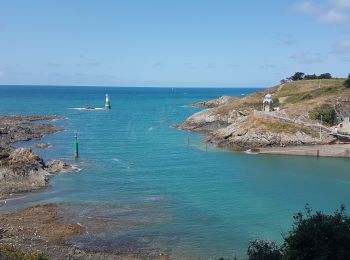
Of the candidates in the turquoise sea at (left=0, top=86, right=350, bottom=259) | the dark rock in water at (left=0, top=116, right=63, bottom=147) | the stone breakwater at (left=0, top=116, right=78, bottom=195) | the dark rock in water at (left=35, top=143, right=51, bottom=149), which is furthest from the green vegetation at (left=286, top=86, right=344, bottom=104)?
the stone breakwater at (left=0, top=116, right=78, bottom=195)

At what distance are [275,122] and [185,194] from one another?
1376 inches

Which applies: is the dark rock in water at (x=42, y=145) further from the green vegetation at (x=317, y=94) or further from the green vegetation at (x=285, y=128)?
the green vegetation at (x=317, y=94)

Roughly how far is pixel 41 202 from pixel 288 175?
2864cm

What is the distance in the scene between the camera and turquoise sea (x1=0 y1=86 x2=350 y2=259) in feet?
110

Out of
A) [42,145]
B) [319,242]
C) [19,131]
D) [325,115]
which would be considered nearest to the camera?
[319,242]

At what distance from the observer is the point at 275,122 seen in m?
75.7

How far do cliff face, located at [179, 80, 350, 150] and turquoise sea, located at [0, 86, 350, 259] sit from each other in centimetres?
514

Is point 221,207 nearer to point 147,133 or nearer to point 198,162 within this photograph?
point 198,162

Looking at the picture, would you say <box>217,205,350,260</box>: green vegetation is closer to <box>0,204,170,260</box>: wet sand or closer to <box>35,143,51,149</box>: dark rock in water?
<box>0,204,170,260</box>: wet sand

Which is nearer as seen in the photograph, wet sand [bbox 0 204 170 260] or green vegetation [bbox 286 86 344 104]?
wet sand [bbox 0 204 170 260]

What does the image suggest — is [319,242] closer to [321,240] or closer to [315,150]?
[321,240]

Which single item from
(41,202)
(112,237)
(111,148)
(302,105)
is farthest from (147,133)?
(112,237)

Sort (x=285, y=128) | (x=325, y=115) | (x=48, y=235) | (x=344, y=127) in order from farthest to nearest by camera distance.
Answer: (x=325, y=115), (x=344, y=127), (x=285, y=128), (x=48, y=235)

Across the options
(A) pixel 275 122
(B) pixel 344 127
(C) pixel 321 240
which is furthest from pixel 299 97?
(C) pixel 321 240
